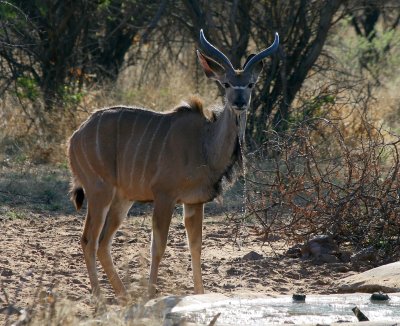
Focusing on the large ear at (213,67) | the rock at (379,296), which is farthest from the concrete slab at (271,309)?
the large ear at (213,67)

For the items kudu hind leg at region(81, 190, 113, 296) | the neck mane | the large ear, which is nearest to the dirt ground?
kudu hind leg at region(81, 190, 113, 296)

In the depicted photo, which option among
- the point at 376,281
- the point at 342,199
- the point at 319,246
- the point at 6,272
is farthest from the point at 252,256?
the point at 6,272

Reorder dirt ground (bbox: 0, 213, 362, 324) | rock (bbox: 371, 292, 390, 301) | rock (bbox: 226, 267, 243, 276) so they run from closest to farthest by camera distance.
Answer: rock (bbox: 371, 292, 390, 301)
dirt ground (bbox: 0, 213, 362, 324)
rock (bbox: 226, 267, 243, 276)

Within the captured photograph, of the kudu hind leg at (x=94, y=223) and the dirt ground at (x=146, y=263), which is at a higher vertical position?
the kudu hind leg at (x=94, y=223)

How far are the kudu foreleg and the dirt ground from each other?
0.25 ft

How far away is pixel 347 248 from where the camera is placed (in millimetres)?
6520

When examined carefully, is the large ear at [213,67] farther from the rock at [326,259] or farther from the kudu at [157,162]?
the rock at [326,259]

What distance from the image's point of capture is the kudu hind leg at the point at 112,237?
5.51m

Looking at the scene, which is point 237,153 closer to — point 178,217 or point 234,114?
point 234,114

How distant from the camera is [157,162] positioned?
223 inches

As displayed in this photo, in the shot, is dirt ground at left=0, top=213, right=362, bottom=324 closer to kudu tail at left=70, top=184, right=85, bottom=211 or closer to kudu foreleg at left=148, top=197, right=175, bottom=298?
kudu foreleg at left=148, top=197, right=175, bottom=298

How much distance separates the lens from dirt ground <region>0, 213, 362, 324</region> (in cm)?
555

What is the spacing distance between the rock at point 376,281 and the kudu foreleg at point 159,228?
999 mm

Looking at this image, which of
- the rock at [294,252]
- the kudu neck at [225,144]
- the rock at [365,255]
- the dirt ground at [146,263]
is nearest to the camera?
the dirt ground at [146,263]
